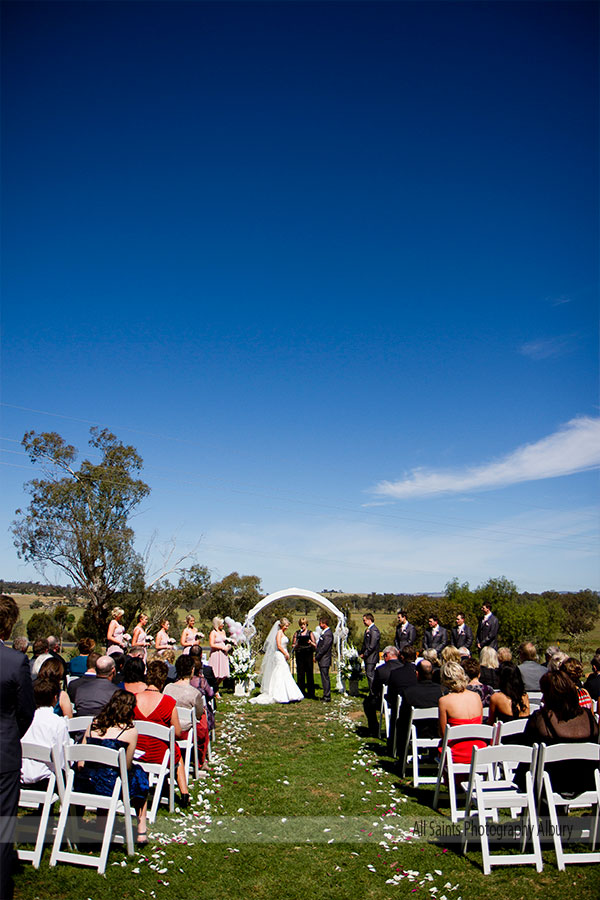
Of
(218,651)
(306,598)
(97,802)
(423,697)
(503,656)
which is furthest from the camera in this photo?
(306,598)

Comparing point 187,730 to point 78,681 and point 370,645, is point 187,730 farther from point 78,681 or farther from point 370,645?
point 370,645

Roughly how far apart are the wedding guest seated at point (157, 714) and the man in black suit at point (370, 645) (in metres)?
7.23

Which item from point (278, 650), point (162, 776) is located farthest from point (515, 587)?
point (162, 776)

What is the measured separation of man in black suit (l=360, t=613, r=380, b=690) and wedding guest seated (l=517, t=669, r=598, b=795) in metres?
7.82

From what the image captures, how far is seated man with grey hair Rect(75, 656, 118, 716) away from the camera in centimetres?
640

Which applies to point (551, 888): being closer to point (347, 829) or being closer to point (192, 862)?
point (347, 829)

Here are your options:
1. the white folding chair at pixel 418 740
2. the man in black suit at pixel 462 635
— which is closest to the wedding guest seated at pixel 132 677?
the white folding chair at pixel 418 740

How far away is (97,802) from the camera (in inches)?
193

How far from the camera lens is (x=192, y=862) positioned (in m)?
5.01

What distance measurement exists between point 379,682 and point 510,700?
286 cm

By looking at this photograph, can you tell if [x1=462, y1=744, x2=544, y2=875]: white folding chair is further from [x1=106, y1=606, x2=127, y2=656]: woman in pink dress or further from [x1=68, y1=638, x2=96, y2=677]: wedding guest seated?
[x1=106, y1=606, x2=127, y2=656]: woman in pink dress

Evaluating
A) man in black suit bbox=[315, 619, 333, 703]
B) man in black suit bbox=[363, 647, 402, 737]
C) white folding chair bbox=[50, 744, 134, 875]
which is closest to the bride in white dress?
man in black suit bbox=[315, 619, 333, 703]

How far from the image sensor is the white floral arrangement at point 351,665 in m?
15.3

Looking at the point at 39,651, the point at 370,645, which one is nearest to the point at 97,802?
the point at 39,651
